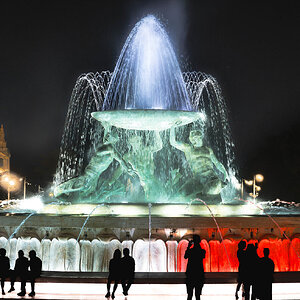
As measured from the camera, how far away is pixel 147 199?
1484 cm

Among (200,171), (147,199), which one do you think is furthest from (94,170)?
(200,171)

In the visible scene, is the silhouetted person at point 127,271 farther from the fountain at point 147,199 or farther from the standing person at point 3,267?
the fountain at point 147,199

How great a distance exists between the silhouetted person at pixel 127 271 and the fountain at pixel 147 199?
2.28 metres

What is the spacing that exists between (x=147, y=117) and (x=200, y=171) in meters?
1.86

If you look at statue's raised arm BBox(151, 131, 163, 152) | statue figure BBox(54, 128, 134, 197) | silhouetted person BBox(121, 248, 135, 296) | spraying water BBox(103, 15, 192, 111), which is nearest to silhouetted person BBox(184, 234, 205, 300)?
silhouetted person BBox(121, 248, 135, 296)

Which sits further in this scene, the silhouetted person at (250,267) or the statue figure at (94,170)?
the statue figure at (94,170)

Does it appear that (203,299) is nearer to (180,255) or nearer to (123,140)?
(180,255)

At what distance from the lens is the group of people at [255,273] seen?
24.4 feet

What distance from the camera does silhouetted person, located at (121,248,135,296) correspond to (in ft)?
26.7

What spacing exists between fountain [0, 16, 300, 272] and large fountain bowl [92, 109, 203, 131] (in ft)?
0.08

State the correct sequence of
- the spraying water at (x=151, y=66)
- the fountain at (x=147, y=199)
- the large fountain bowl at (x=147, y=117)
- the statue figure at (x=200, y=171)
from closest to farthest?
1. the fountain at (x=147, y=199)
2. the statue figure at (x=200, y=171)
3. the large fountain bowl at (x=147, y=117)
4. the spraying water at (x=151, y=66)

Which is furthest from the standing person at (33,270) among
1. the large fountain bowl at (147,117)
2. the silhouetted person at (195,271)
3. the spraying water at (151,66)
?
the spraying water at (151,66)

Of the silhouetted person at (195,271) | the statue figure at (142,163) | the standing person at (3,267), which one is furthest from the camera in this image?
the statue figure at (142,163)

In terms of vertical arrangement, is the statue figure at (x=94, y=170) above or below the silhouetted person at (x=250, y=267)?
above
